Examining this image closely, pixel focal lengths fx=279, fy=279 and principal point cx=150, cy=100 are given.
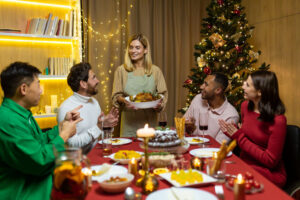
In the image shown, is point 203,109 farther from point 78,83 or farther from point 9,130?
point 9,130

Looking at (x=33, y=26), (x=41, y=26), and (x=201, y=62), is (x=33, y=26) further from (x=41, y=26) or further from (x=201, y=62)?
(x=201, y=62)

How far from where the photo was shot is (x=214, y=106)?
2906 mm

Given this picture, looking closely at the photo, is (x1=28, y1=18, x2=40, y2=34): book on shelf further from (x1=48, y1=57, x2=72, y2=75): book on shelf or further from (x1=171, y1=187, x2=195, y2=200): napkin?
(x1=171, y1=187, x2=195, y2=200): napkin

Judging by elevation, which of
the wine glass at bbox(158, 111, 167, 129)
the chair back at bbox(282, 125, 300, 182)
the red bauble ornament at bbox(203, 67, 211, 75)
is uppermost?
the red bauble ornament at bbox(203, 67, 211, 75)

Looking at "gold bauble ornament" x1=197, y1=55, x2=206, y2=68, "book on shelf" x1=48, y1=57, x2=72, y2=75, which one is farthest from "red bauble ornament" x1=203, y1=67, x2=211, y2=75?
"book on shelf" x1=48, y1=57, x2=72, y2=75

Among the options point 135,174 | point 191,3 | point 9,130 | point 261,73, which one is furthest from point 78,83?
point 191,3

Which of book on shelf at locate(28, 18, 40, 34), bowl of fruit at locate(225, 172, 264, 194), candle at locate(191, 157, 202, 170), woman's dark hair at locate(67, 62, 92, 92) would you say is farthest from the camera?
book on shelf at locate(28, 18, 40, 34)

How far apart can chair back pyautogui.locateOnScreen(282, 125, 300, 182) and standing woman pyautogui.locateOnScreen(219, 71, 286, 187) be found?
0.07 m

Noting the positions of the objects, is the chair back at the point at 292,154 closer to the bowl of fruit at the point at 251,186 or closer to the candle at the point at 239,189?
the bowl of fruit at the point at 251,186

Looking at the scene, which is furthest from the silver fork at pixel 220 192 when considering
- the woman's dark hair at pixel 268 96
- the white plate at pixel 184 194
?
the woman's dark hair at pixel 268 96

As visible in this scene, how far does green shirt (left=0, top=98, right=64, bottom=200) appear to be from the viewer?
145 centimetres

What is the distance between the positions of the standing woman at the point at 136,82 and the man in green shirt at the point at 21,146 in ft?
5.45

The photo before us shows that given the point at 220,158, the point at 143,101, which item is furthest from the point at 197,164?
the point at 143,101

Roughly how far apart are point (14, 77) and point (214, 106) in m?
1.95
